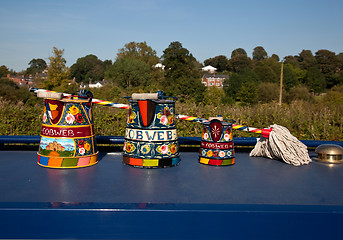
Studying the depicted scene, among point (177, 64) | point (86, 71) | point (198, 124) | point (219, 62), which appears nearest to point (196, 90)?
point (177, 64)

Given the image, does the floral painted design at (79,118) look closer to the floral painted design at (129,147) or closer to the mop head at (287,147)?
the floral painted design at (129,147)

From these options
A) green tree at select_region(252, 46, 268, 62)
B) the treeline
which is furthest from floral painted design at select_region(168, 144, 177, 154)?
green tree at select_region(252, 46, 268, 62)

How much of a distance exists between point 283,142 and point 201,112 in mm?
3922

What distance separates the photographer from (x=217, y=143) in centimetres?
240

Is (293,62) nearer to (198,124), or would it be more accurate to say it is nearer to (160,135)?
(198,124)

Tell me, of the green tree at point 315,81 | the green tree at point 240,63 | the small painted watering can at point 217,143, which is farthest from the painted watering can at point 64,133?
the green tree at point 240,63

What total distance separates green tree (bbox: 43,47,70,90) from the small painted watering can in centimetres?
3456

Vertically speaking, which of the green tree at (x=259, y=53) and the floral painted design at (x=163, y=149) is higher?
the green tree at (x=259, y=53)

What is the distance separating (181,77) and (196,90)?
4.64 meters

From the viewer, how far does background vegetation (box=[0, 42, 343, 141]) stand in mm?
5859

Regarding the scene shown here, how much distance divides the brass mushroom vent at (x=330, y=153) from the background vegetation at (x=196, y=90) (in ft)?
8.01

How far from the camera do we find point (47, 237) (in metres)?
1.46

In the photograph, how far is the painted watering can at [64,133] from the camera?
2221 mm

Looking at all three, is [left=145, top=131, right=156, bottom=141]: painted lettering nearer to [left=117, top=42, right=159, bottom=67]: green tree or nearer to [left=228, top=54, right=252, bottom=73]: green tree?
[left=117, top=42, right=159, bottom=67]: green tree
